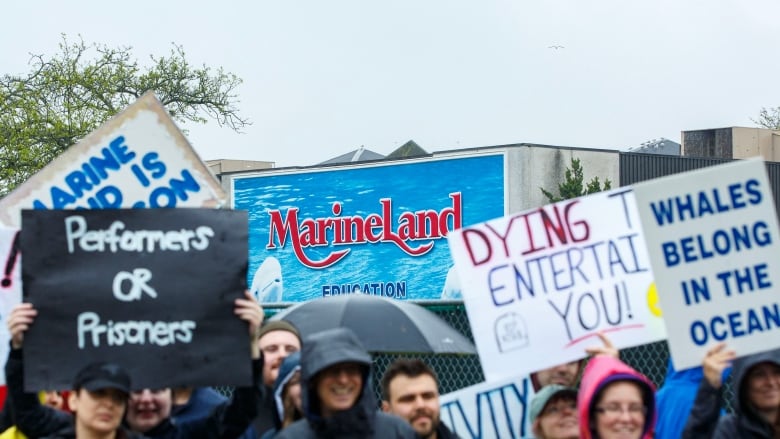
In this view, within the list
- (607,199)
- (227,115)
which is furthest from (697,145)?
(607,199)

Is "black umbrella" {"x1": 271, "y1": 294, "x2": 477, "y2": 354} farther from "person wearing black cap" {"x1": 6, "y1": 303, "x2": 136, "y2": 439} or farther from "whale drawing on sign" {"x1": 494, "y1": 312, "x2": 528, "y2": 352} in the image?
"person wearing black cap" {"x1": 6, "y1": 303, "x2": 136, "y2": 439}

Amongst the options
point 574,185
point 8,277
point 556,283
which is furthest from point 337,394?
point 574,185

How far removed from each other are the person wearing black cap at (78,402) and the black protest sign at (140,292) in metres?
0.08

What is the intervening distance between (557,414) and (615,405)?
0.46 m

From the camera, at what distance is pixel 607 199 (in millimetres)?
5984

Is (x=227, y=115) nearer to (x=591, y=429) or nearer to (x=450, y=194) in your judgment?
(x=450, y=194)

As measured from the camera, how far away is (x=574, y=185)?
35.3 meters

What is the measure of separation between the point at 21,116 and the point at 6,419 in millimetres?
32999

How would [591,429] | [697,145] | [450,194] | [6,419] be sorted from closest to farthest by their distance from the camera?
[591,429]
[6,419]
[450,194]
[697,145]

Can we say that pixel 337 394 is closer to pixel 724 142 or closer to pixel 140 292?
pixel 140 292

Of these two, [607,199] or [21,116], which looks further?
[21,116]

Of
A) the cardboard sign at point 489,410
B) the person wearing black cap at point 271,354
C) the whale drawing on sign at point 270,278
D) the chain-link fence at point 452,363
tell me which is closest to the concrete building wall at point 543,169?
the whale drawing on sign at point 270,278

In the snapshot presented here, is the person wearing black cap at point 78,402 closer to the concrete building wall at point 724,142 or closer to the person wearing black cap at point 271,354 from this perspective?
the person wearing black cap at point 271,354

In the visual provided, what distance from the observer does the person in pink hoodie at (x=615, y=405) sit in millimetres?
5285
